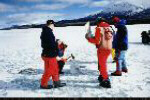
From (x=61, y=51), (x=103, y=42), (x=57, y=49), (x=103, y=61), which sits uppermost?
(x=103, y=42)

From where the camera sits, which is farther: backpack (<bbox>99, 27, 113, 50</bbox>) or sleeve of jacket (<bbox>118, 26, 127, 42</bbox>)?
sleeve of jacket (<bbox>118, 26, 127, 42</bbox>)

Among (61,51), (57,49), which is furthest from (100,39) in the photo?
(61,51)

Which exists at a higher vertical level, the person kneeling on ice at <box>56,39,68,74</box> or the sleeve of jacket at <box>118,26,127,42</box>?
the sleeve of jacket at <box>118,26,127,42</box>

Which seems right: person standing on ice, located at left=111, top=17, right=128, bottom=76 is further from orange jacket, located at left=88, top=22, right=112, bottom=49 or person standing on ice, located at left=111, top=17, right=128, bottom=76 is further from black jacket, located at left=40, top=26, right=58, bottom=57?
black jacket, located at left=40, top=26, right=58, bottom=57

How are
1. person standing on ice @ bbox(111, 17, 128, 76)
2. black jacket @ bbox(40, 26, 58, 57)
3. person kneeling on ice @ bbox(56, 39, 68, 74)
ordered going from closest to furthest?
1. black jacket @ bbox(40, 26, 58, 57)
2. person standing on ice @ bbox(111, 17, 128, 76)
3. person kneeling on ice @ bbox(56, 39, 68, 74)

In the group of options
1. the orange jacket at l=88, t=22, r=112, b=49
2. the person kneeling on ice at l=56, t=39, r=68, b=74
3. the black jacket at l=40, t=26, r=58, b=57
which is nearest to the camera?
the black jacket at l=40, t=26, r=58, b=57

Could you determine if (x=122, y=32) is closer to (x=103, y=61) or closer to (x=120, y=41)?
(x=120, y=41)

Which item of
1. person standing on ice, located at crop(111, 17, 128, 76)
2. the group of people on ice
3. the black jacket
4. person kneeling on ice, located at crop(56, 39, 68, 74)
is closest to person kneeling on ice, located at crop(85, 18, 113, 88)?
the group of people on ice

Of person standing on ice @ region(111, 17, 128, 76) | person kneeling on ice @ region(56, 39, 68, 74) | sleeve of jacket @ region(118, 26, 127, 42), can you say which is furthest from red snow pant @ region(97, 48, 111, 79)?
person kneeling on ice @ region(56, 39, 68, 74)

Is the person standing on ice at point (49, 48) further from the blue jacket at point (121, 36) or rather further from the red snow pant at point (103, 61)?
the blue jacket at point (121, 36)

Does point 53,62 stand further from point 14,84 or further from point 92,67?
point 92,67

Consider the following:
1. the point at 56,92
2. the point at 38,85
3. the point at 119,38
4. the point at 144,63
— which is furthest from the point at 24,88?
the point at 144,63

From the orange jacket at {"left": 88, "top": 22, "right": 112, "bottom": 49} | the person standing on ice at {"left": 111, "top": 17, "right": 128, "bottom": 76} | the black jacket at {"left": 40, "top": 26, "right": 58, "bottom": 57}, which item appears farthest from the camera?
the person standing on ice at {"left": 111, "top": 17, "right": 128, "bottom": 76}

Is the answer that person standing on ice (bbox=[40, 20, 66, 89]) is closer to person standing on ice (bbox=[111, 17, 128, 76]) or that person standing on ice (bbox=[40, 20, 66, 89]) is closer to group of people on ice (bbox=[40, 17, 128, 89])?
group of people on ice (bbox=[40, 17, 128, 89])
